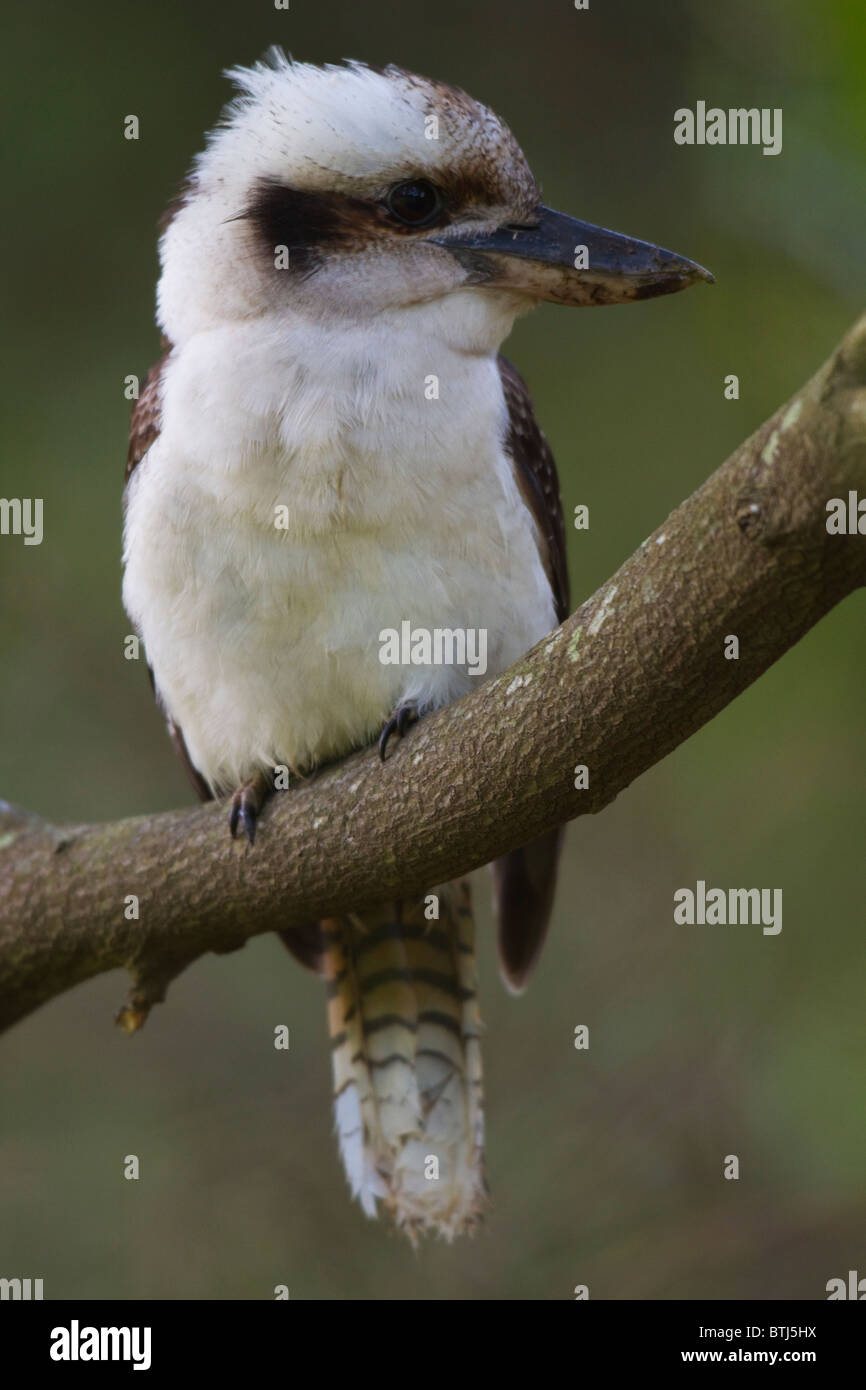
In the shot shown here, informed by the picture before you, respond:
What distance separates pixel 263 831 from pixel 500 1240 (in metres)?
1.73

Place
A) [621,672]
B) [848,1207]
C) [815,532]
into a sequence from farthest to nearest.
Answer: [848,1207] → [621,672] → [815,532]

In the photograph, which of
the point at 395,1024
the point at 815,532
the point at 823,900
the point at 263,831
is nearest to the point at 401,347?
the point at 263,831

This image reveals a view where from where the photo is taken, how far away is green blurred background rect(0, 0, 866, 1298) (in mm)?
3588

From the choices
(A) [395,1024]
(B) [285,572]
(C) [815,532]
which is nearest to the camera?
(C) [815,532]

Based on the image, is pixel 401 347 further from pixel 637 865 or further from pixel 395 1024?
pixel 637 865

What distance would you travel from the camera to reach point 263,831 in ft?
→ 8.16

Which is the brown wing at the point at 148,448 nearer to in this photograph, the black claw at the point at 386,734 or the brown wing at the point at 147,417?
the brown wing at the point at 147,417

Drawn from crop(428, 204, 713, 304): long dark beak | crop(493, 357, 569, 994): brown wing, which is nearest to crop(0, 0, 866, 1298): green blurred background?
crop(493, 357, 569, 994): brown wing

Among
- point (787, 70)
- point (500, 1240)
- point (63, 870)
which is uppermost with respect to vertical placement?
point (787, 70)

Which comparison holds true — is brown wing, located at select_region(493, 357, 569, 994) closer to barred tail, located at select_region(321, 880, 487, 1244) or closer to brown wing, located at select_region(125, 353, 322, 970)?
barred tail, located at select_region(321, 880, 487, 1244)

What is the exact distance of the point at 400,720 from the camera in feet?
8.08

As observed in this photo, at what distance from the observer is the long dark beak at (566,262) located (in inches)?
99.1

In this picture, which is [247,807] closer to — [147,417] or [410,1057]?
[147,417]

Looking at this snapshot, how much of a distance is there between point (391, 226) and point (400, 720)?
0.74 metres
